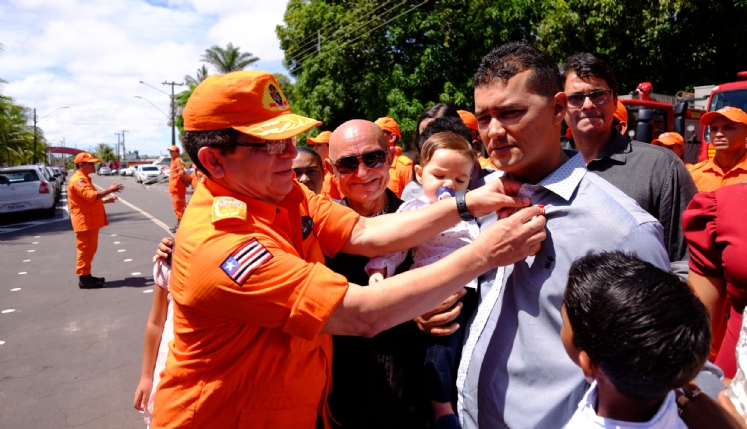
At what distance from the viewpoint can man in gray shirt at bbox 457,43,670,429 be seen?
1.51 m

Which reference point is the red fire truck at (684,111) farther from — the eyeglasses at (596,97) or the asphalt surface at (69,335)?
the asphalt surface at (69,335)

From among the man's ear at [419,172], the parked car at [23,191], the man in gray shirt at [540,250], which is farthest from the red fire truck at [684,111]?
the parked car at [23,191]

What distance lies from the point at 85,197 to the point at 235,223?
7.82m

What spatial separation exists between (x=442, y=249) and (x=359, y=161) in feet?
2.22

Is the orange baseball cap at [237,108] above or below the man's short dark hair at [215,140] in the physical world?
above

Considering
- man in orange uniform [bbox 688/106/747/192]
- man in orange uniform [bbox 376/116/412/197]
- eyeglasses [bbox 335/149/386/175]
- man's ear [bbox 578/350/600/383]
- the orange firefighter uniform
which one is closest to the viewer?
man's ear [bbox 578/350/600/383]

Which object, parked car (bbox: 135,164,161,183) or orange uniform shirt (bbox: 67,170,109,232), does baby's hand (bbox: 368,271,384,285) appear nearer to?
orange uniform shirt (bbox: 67,170,109,232)

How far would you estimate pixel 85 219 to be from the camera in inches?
318

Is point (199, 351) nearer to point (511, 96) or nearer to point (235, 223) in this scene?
point (235, 223)

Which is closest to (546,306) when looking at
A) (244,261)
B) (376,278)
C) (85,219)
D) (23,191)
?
(376,278)

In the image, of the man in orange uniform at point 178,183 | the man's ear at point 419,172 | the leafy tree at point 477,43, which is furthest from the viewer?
the leafy tree at point 477,43

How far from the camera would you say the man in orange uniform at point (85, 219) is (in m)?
7.76

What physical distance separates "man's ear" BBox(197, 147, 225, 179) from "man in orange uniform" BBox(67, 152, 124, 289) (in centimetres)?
719

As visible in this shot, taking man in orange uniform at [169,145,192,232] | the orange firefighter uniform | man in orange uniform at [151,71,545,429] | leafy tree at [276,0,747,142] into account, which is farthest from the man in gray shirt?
leafy tree at [276,0,747,142]
